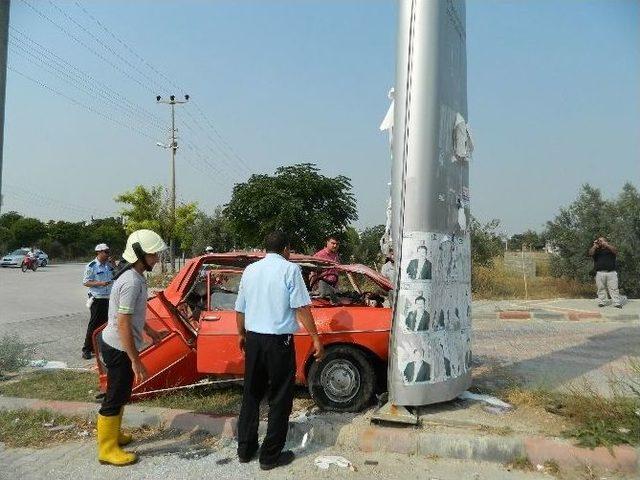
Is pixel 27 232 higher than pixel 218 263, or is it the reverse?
pixel 27 232

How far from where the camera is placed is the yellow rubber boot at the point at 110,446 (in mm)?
4203

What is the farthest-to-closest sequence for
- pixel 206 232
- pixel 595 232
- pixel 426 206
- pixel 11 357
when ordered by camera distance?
1. pixel 206 232
2. pixel 595 232
3. pixel 11 357
4. pixel 426 206

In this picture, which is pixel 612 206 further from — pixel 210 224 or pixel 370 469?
pixel 210 224

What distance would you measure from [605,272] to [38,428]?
38.2 feet

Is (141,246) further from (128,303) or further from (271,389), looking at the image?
(271,389)

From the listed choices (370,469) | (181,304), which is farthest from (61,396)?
(370,469)

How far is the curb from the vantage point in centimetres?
404

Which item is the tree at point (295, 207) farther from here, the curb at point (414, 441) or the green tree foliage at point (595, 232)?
the curb at point (414, 441)

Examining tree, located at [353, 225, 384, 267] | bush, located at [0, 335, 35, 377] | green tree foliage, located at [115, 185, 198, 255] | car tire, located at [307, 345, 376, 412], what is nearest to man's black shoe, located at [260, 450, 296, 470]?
car tire, located at [307, 345, 376, 412]

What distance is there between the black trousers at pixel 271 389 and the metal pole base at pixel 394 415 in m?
0.82

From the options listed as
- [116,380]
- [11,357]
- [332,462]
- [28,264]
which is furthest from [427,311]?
[28,264]

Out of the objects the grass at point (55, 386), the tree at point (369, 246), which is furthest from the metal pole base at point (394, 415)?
the tree at point (369, 246)

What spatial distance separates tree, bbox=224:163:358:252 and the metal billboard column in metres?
13.7

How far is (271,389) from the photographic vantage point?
169 inches
